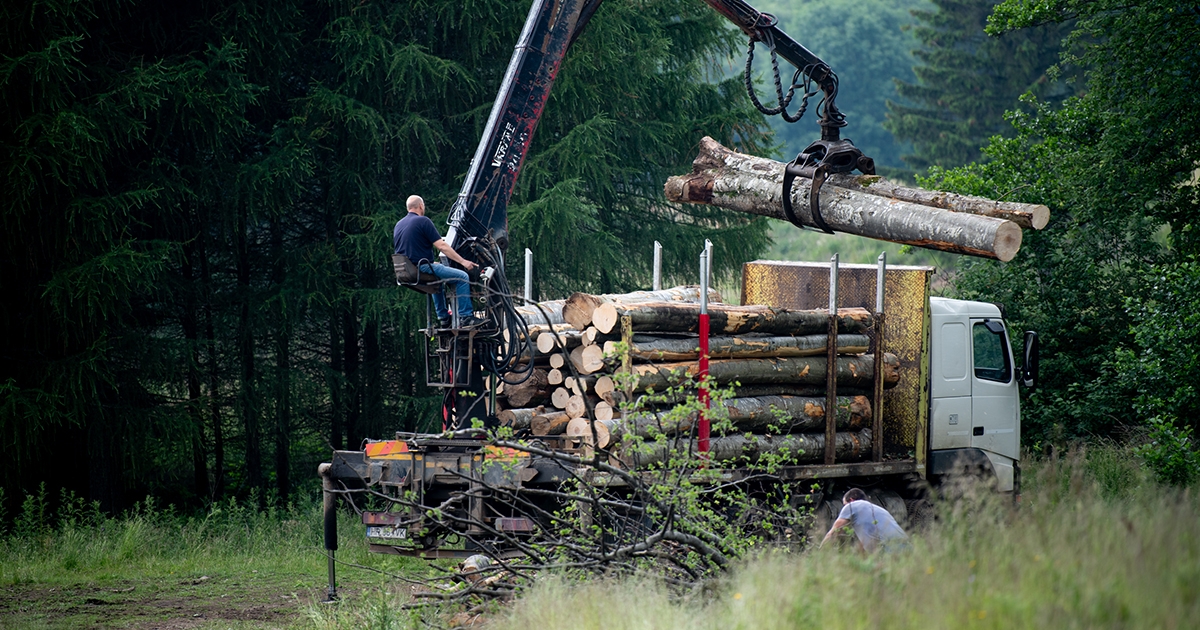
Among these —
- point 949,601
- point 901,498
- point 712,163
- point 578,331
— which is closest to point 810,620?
point 949,601

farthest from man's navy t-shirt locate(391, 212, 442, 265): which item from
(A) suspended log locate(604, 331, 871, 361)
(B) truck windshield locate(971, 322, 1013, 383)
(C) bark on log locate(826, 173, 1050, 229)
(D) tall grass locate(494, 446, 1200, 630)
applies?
(B) truck windshield locate(971, 322, 1013, 383)

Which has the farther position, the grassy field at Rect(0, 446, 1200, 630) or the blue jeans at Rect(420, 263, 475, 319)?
the blue jeans at Rect(420, 263, 475, 319)

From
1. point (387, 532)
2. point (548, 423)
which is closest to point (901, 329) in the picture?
point (548, 423)

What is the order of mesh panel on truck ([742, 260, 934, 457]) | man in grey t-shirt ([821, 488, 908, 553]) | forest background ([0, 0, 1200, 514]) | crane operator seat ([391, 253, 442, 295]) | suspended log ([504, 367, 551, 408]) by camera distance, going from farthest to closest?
1. forest background ([0, 0, 1200, 514])
2. mesh panel on truck ([742, 260, 934, 457])
3. suspended log ([504, 367, 551, 408])
4. crane operator seat ([391, 253, 442, 295])
5. man in grey t-shirt ([821, 488, 908, 553])

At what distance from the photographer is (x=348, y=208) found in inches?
670

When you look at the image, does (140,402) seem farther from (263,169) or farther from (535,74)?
(535,74)

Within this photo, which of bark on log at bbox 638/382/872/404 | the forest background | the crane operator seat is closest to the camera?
the crane operator seat

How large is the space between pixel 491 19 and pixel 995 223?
1025 cm

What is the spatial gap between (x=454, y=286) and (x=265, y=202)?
6981 mm

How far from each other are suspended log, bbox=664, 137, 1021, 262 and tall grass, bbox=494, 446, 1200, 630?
288 centimetres

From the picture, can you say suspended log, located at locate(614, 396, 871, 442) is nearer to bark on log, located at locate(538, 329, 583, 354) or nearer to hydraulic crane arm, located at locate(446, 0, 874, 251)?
bark on log, located at locate(538, 329, 583, 354)

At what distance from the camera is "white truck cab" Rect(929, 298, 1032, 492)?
11297 millimetres

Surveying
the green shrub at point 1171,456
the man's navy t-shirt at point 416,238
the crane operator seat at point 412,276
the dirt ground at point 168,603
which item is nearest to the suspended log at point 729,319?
the crane operator seat at point 412,276

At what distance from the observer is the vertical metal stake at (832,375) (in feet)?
34.2
